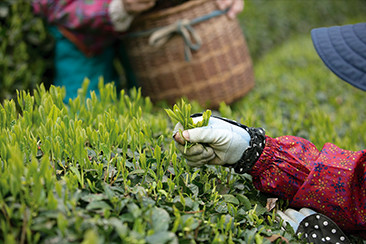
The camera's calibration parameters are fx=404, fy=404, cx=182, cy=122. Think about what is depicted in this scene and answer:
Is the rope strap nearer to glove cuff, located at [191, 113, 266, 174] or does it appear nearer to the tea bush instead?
the tea bush

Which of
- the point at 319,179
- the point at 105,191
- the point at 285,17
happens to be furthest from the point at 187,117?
the point at 285,17

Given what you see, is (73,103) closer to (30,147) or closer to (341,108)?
(30,147)

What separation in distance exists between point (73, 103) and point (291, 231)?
1.00 meters

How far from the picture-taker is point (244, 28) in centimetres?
534

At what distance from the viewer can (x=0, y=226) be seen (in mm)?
1035

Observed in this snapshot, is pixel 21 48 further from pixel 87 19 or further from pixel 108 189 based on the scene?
pixel 108 189

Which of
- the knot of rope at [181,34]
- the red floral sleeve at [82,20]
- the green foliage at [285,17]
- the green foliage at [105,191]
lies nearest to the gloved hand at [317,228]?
the green foliage at [105,191]

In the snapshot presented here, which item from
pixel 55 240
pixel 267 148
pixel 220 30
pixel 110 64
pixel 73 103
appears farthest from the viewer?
pixel 110 64

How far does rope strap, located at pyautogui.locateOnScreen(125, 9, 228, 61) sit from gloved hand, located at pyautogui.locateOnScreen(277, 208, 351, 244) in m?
1.69

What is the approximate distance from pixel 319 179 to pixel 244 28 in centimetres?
417

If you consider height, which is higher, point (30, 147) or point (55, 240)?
point (30, 147)

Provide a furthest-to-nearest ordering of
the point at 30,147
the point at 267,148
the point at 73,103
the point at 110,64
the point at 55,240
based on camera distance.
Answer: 1. the point at 110,64
2. the point at 73,103
3. the point at 267,148
4. the point at 30,147
5. the point at 55,240

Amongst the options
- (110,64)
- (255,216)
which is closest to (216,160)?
(255,216)

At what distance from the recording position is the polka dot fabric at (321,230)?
1.41 metres
